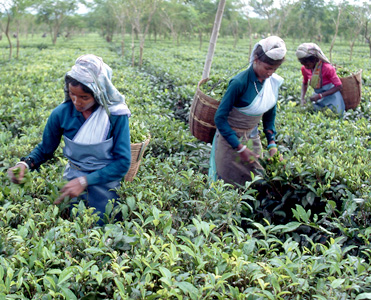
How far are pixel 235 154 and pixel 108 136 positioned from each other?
1211 mm

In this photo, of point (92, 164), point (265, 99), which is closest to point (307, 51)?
point (265, 99)

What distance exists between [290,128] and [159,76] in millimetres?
5795

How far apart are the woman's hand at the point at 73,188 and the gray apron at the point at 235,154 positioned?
1309 millimetres

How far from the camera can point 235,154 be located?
2980 millimetres

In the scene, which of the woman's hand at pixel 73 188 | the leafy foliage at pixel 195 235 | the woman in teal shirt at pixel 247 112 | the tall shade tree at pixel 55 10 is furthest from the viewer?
the tall shade tree at pixel 55 10

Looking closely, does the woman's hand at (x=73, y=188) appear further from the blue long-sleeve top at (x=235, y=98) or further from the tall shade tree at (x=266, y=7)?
the tall shade tree at (x=266, y=7)

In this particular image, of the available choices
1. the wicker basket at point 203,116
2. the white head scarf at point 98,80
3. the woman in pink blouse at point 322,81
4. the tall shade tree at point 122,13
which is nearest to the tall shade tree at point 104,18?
the tall shade tree at point 122,13

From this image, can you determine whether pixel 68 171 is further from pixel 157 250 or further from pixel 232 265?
pixel 232 265

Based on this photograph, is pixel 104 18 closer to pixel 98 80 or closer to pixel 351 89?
pixel 351 89

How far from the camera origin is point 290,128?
405cm

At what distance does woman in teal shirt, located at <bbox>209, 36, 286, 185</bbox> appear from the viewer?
8.38 ft

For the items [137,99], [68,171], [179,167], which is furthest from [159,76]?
[68,171]

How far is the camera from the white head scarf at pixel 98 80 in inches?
75.8

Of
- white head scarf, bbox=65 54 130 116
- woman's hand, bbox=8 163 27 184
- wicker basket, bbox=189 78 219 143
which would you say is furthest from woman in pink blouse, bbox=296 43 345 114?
woman's hand, bbox=8 163 27 184
